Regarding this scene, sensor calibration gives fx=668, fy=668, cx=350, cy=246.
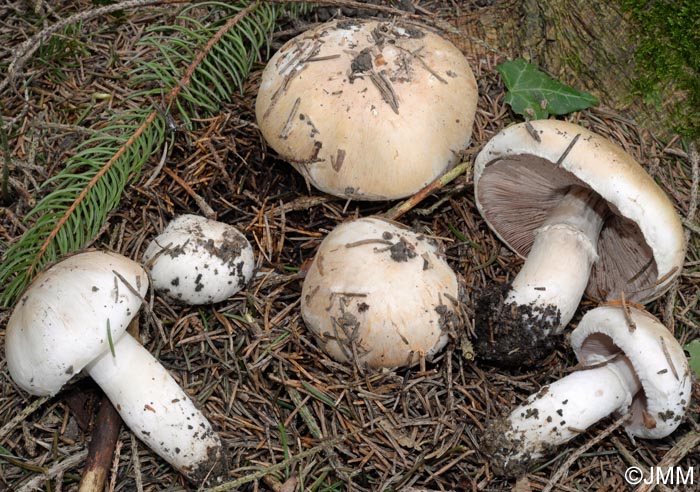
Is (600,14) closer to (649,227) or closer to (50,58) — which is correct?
(649,227)

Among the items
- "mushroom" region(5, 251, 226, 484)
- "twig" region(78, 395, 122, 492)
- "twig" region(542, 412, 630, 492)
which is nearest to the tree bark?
"twig" region(542, 412, 630, 492)

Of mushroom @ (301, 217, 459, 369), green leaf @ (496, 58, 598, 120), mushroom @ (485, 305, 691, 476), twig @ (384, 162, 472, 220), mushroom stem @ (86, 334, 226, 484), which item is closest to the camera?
mushroom @ (485, 305, 691, 476)

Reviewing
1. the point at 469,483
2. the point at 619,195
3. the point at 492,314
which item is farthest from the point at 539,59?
the point at 469,483

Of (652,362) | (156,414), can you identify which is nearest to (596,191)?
(652,362)

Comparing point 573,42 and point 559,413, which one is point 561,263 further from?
point 573,42

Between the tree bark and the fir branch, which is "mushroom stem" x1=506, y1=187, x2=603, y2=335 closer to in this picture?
the tree bark

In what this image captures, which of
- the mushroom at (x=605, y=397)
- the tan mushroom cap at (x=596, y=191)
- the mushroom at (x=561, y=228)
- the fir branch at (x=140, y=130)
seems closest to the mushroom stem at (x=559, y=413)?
the mushroom at (x=605, y=397)
